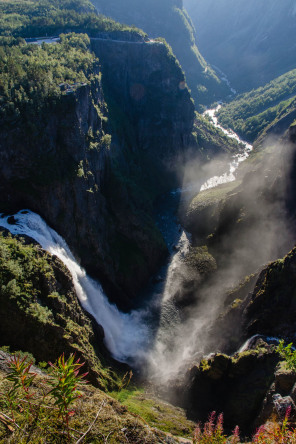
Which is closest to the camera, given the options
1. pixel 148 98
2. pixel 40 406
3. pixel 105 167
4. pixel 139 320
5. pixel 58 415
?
pixel 58 415

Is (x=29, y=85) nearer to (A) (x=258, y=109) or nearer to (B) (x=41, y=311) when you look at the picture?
(B) (x=41, y=311)

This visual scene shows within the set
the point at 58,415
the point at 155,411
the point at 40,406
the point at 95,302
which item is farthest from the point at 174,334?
the point at 58,415

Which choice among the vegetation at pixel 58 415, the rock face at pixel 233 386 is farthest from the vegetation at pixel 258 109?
the vegetation at pixel 58 415

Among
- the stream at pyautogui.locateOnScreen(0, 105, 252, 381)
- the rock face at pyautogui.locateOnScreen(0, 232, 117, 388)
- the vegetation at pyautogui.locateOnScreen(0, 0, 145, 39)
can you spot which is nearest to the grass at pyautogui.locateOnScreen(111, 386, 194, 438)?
the rock face at pyautogui.locateOnScreen(0, 232, 117, 388)

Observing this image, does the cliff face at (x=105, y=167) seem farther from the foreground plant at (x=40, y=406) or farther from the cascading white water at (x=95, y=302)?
the foreground plant at (x=40, y=406)

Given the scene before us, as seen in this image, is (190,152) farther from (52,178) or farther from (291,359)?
(291,359)

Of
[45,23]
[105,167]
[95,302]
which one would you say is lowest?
[95,302]

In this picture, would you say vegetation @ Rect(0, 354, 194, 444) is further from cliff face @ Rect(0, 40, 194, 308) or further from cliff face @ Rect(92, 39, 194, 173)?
cliff face @ Rect(92, 39, 194, 173)
